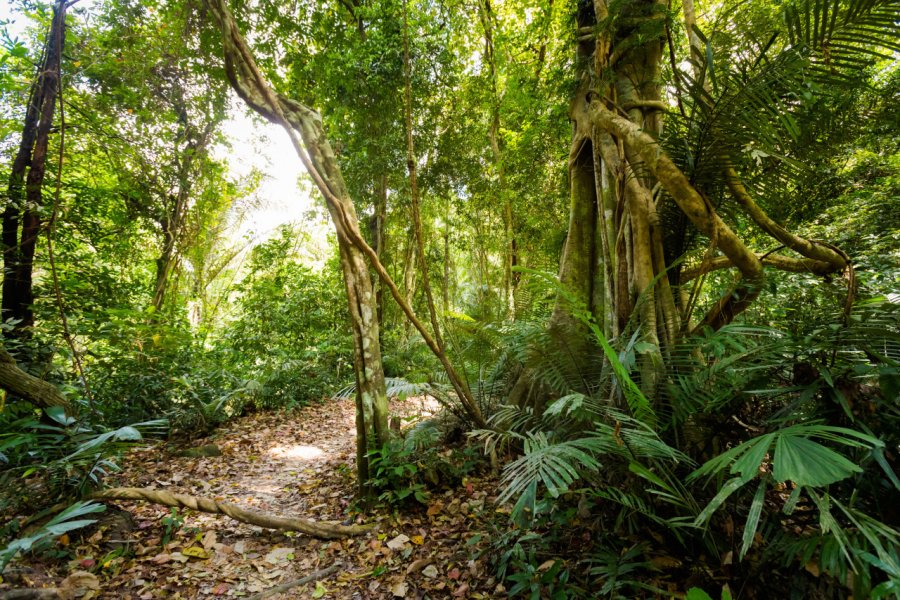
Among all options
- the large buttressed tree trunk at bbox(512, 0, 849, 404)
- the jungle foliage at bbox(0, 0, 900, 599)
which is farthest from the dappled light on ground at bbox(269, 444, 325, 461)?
the large buttressed tree trunk at bbox(512, 0, 849, 404)

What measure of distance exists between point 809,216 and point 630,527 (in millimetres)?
4560

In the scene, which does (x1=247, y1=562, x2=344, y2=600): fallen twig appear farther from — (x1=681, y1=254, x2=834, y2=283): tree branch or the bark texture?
(x1=681, y1=254, x2=834, y2=283): tree branch

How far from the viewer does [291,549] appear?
2660mm

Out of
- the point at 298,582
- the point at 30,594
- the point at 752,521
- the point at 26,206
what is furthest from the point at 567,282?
the point at 26,206

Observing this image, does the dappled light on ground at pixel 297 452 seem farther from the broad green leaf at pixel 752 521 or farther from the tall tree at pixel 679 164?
the broad green leaf at pixel 752 521

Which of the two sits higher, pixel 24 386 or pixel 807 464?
pixel 24 386

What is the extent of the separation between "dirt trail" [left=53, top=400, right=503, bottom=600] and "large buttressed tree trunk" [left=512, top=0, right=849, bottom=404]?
46.9 inches

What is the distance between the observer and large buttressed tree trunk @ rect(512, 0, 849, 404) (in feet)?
6.81

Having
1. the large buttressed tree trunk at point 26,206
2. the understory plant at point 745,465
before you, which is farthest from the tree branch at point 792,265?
the large buttressed tree trunk at point 26,206

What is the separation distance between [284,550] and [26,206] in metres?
4.32

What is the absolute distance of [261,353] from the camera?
297 inches

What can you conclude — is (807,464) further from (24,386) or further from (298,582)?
(24,386)

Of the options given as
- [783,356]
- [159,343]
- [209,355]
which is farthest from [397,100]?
[783,356]

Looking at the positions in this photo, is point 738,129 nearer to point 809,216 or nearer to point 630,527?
point 630,527
